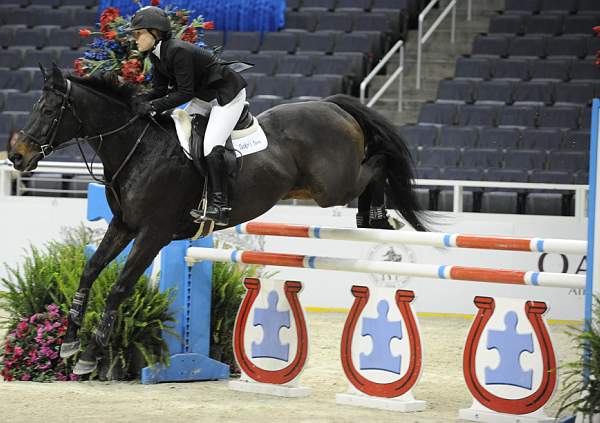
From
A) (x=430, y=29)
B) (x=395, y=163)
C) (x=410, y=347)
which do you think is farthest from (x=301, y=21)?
(x=410, y=347)

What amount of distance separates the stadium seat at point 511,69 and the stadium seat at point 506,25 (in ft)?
3.25

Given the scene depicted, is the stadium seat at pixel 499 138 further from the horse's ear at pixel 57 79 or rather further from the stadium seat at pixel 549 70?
the horse's ear at pixel 57 79

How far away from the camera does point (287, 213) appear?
9531mm

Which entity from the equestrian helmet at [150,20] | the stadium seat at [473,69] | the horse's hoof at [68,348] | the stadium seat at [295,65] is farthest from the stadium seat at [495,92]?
the horse's hoof at [68,348]

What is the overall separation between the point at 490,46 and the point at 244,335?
8.48 metres

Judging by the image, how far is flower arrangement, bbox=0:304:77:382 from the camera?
573cm

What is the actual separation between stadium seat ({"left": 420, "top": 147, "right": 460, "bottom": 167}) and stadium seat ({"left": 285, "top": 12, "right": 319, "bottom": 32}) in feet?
13.1

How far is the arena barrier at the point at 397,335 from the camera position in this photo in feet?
15.3

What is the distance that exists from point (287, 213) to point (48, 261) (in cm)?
379

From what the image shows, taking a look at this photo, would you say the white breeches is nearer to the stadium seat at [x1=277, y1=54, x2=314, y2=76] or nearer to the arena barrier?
the arena barrier

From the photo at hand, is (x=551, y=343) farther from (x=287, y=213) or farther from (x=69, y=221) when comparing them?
(x=69, y=221)

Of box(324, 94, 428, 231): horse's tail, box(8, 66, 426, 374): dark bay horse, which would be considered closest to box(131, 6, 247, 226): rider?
box(8, 66, 426, 374): dark bay horse

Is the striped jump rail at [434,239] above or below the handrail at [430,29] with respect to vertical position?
below

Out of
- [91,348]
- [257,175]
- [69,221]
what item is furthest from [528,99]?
[91,348]
